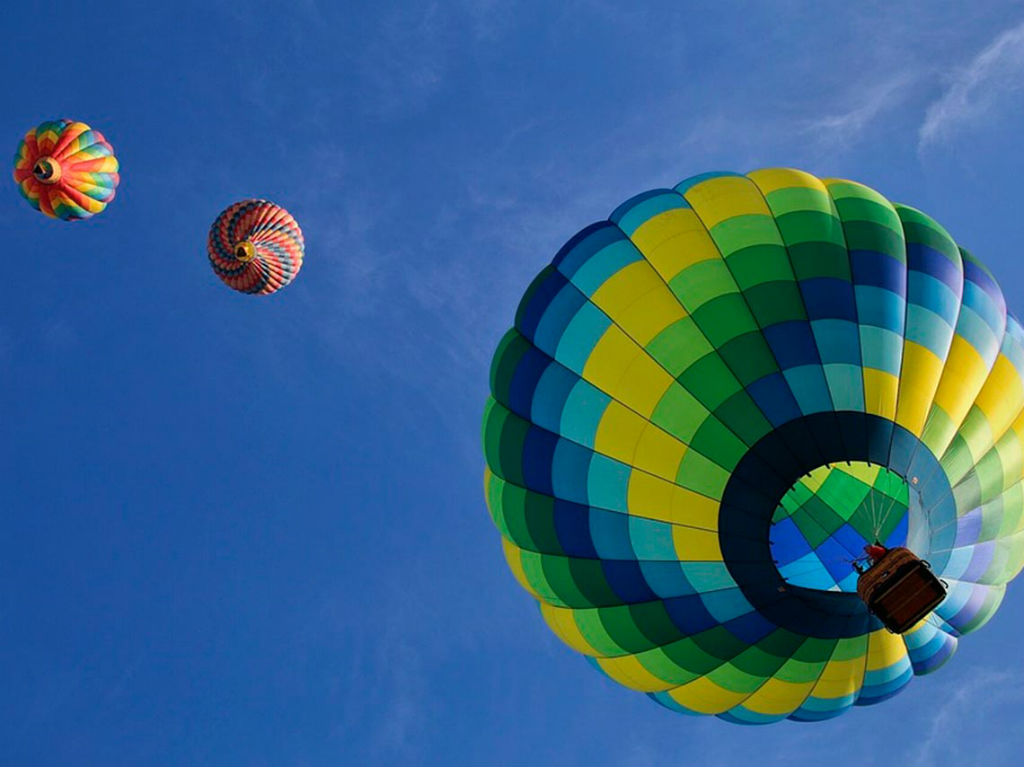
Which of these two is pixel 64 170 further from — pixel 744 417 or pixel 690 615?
pixel 690 615

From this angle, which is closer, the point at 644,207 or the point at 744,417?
the point at 744,417

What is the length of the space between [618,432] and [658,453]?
0.55 m

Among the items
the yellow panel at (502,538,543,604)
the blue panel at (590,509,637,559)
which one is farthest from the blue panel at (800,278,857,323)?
the yellow panel at (502,538,543,604)

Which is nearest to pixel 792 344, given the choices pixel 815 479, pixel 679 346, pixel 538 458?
pixel 679 346

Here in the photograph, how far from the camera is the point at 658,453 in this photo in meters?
11.8

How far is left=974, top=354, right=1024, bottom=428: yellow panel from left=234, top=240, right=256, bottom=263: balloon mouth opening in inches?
486

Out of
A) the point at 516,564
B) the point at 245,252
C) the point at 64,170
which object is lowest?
the point at 516,564

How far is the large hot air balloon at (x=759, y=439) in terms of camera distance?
11.5m

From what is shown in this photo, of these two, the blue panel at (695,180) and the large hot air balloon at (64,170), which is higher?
the large hot air balloon at (64,170)

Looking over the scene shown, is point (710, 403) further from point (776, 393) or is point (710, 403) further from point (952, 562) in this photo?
point (952, 562)

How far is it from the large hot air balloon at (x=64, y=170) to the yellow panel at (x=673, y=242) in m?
11.1

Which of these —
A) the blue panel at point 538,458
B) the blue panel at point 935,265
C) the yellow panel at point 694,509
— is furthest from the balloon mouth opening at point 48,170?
the blue panel at point 935,265

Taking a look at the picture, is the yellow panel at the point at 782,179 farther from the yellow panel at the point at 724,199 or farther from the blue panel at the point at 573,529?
the blue panel at the point at 573,529

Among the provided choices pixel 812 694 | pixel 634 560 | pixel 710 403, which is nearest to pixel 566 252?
pixel 710 403
